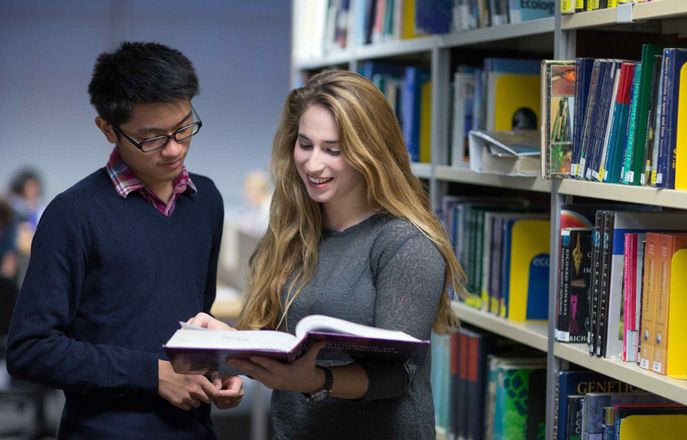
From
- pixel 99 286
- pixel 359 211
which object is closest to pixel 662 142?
pixel 359 211

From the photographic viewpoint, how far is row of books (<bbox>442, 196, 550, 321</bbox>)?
2619 mm

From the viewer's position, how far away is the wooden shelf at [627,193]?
183 cm

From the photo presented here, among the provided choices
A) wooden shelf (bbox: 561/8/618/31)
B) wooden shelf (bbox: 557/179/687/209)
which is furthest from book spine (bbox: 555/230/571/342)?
wooden shelf (bbox: 561/8/618/31)

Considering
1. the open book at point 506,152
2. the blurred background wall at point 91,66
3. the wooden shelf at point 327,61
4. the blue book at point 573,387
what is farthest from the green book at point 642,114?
the blurred background wall at point 91,66

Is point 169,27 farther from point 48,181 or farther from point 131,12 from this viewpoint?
point 48,181

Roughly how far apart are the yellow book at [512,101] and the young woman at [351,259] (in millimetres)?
818

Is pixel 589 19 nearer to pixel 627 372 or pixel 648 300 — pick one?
pixel 648 300

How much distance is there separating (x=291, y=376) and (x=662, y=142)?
0.86 m

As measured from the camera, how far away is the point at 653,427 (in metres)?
2.10

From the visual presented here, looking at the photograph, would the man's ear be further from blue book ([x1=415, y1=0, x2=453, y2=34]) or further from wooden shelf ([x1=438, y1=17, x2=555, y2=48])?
blue book ([x1=415, y1=0, x2=453, y2=34])

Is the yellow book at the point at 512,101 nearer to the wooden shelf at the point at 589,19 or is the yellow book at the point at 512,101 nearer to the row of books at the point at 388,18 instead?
the row of books at the point at 388,18

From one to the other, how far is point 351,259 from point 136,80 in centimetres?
56

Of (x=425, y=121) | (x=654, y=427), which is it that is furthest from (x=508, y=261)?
(x=425, y=121)

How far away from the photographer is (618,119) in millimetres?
2047
